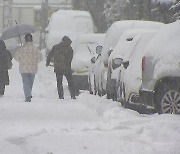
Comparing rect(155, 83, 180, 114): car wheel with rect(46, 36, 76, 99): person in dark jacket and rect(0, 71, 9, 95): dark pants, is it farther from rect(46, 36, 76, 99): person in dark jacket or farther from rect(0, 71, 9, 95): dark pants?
rect(0, 71, 9, 95): dark pants

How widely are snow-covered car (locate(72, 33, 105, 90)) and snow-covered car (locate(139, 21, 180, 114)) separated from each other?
5.92m

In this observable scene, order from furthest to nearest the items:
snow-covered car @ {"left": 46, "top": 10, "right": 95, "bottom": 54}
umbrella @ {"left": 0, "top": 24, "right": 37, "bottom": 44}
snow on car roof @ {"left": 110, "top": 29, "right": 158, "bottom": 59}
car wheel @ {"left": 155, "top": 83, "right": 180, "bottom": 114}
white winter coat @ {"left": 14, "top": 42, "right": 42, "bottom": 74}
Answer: snow-covered car @ {"left": 46, "top": 10, "right": 95, "bottom": 54} → umbrella @ {"left": 0, "top": 24, "right": 37, "bottom": 44} → white winter coat @ {"left": 14, "top": 42, "right": 42, "bottom": 74} → snow on car roof @ {"left": 110, "top": 29, "right": 158, "bottom": 59} → car wheel @ {"left": 155, "top": 83, "right": 180, "bottom": 114}

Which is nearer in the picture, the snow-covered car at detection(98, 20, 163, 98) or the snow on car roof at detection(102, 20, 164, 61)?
the snow-covered car at detection(98, 20, 163, 98)

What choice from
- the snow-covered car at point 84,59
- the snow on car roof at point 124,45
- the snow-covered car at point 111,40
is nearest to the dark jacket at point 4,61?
the snow-covered car at point 84,59

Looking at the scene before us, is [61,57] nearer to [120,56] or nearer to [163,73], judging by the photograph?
[120,56]

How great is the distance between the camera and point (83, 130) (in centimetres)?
803

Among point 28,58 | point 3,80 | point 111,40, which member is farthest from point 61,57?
point 3,80

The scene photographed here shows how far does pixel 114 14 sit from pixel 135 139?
2572 cm

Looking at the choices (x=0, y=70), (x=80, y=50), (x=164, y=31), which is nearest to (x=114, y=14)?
(x=80, y=50)

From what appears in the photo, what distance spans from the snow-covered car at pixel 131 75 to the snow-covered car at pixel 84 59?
14.4 ft

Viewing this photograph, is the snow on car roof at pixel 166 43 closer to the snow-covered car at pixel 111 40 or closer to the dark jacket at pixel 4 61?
the snow-covered car at pixel 111 40

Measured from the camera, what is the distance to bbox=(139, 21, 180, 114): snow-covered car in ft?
28.8

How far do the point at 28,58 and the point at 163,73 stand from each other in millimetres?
4835

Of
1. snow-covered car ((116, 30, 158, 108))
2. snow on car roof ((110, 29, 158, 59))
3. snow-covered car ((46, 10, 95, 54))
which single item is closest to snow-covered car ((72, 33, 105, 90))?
snow on car roof ((110, 29, 158, 59))
